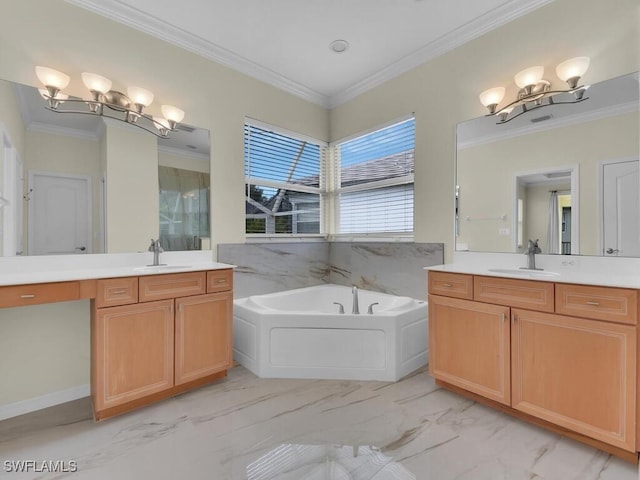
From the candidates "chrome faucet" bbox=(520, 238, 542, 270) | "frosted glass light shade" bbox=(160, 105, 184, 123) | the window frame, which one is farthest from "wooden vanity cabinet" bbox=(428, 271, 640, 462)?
"frosted glass light shade" bbox=(160, 105, 184, 123)

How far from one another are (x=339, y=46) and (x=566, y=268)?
2.53 meters

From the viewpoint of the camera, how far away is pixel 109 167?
235 centimetres

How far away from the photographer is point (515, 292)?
76.6 inches

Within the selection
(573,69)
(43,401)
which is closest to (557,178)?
(573,69)

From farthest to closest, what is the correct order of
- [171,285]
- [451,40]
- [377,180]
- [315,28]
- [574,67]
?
1. [377,180]
2. [451,40]
3. [315,28]
4. [171,285]
5. [574,67]

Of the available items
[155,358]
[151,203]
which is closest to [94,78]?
[151,203]

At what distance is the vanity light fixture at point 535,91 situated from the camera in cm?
210

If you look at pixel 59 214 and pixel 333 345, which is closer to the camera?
pixel 59 214

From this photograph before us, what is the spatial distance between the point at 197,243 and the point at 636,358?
2.97m

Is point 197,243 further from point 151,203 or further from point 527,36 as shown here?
point 527,36

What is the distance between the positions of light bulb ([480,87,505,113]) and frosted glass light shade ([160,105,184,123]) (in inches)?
96.9

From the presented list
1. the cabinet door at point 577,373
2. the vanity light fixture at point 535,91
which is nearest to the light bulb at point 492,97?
the vanity light fixture at point 535,91

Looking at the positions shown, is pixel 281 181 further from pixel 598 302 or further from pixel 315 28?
pixel 598 302

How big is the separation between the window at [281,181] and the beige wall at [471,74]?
0.66m
